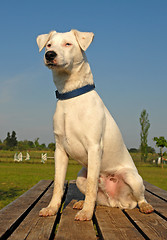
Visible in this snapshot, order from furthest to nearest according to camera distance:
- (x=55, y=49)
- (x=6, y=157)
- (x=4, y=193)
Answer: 1. (x=6, y=157)
2. (x=4, y=193)
3. (x=55, y=49)

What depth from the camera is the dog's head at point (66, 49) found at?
2451 millimetres

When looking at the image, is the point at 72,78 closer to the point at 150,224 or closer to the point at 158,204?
the point at 150,224

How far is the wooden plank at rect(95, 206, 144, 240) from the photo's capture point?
1.88m

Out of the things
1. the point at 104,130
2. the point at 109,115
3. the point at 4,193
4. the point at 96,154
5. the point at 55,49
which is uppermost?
the point at 55,49

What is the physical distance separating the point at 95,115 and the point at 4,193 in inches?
174

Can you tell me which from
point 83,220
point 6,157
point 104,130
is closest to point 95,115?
point 104,130

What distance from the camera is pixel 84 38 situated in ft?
8.79

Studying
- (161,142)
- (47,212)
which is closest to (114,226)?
(47,212)

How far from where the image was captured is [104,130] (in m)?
2.77

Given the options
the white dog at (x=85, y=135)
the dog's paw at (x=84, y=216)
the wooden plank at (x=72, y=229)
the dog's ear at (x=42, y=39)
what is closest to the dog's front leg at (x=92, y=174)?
the white dog at (x=85, y=135)

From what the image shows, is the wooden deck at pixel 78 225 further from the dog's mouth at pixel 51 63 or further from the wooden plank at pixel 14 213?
the dog's mouth at pixel 51 63

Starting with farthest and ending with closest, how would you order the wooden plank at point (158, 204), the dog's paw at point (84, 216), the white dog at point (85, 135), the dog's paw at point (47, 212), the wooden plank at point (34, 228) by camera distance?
1. the wooden plank at point (158, 204)
2. the white dog at point (85, 135)
3. the dog's paw at point (47, 212)
4. the dog's paw at point (84, 216)
5. the wooden plank at point (34, 228)

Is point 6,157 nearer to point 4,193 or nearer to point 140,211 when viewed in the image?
point 4,193

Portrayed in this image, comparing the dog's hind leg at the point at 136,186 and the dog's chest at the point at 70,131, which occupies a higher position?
the dog's chest at the point at 70,131
